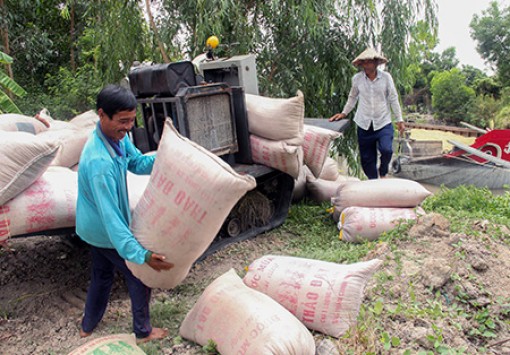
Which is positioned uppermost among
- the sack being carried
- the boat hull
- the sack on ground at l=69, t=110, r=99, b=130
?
the sack on ground at l=69, t=110, r=99, b=130

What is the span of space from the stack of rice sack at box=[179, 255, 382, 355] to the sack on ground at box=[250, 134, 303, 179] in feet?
4.76

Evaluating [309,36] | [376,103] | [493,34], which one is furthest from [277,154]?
[493,34]

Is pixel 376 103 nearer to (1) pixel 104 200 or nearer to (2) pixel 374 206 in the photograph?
(2) pixel 374 206

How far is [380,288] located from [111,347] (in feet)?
5.18

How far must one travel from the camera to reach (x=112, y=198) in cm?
216

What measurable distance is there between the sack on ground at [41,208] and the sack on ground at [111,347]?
948 millimetres

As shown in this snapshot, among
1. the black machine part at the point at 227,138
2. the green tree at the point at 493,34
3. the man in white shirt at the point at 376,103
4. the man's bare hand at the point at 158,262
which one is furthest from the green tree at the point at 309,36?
the green tree at the point at 493,34

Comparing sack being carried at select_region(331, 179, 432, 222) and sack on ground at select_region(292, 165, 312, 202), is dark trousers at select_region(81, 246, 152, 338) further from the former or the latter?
sack on ground at select_region(292, 165, 312, 202)

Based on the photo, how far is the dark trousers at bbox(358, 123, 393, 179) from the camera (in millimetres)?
5000

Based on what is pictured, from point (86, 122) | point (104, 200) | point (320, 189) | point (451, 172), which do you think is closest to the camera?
point (104, 200)

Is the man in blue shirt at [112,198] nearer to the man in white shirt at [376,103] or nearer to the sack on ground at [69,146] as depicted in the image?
the sack on ground at [69,146]

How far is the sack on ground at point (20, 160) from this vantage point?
273 centimetres

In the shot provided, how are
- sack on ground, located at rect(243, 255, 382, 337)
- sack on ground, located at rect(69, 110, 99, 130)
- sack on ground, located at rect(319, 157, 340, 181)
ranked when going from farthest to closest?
sack on ground, located at rect(319, 157, 340, 181) → sack on ground, located at rect(69, 110, 99, 130) → sack on ground, located at rect(243, 255, 382, 337)

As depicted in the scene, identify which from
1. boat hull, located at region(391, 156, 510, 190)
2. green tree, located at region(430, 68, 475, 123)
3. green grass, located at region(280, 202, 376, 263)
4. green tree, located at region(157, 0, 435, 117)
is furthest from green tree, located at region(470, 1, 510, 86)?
green grass, located at region(280, 202, 376, 263)
